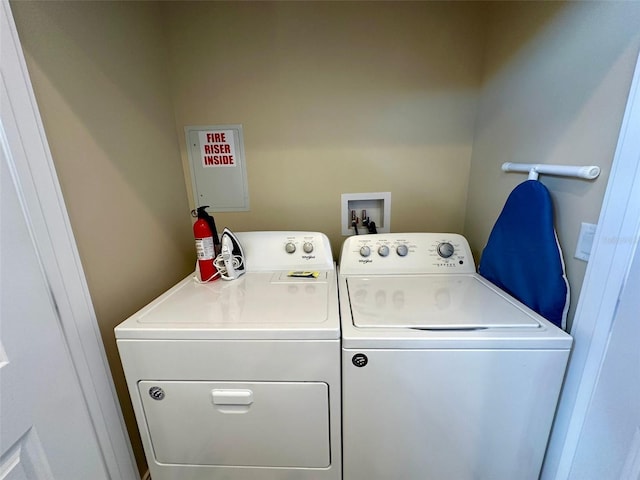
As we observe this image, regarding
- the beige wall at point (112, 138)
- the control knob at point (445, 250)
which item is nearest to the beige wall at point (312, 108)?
the beige wall at point (112, 138)

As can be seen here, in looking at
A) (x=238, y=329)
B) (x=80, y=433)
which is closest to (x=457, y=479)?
(x=238, y=329)

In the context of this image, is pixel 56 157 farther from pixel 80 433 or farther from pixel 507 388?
pixel 507 388

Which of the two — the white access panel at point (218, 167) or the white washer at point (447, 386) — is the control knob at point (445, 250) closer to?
the white washer at point (447, 386)

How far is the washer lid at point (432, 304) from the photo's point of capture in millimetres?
847

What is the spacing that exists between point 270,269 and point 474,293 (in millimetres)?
940

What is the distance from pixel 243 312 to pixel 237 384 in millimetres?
231

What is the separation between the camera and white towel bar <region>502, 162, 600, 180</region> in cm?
79

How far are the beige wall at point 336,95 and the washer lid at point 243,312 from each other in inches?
24.1

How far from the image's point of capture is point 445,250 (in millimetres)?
1306

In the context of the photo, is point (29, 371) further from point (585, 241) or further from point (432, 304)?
point (585, 241)

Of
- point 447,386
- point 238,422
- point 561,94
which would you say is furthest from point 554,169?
point 238,422

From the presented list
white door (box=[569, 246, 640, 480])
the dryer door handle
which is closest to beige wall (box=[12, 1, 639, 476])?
white door (box=[569, 246, 640, 480])

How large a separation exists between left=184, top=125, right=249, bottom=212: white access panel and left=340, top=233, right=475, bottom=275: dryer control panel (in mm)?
769

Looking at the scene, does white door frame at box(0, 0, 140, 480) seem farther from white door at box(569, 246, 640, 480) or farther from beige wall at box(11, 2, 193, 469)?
white door at box(569, 246, 640, 480)
